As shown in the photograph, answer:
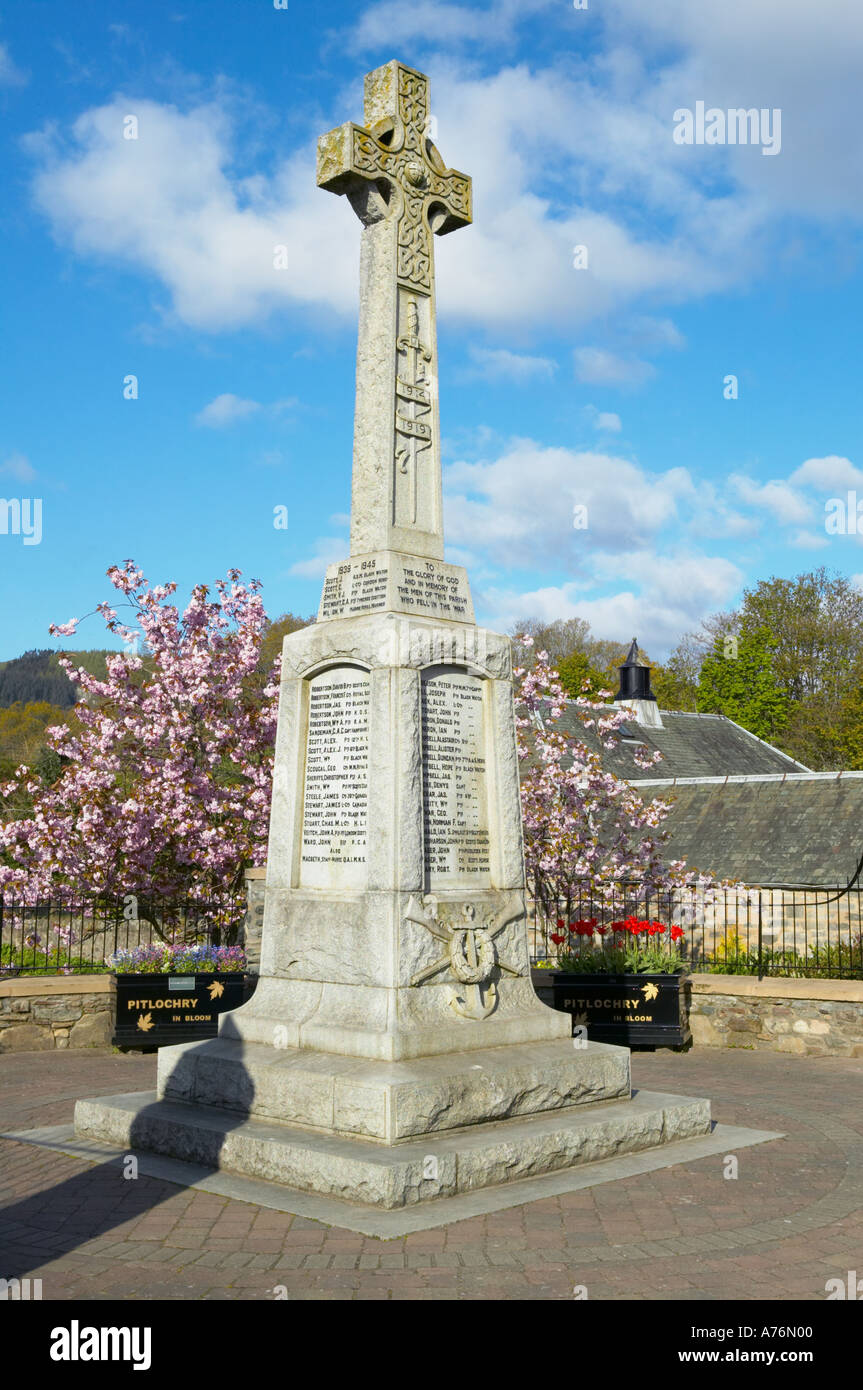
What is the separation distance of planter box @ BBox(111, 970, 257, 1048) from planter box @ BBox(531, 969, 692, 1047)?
3.29 meters

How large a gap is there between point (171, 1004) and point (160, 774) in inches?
141

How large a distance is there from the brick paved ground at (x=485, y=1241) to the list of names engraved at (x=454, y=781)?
86.7 inches

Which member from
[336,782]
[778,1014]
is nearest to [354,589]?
[336,782]

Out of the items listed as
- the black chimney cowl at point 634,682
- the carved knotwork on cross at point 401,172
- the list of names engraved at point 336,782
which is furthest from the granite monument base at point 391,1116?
the black chimney cowl at point 634,682

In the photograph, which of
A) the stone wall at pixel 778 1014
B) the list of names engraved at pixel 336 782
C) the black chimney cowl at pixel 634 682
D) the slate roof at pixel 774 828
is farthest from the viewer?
the black chimney cowl at pixel 634 682

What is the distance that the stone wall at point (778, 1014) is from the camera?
11.8m

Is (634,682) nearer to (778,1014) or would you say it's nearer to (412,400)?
(778,1014)

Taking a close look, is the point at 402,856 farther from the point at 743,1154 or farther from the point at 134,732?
the point at 134,732

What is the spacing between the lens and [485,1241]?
18.0 feet

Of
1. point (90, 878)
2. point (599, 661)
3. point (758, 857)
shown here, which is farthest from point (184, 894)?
point (599, 661)

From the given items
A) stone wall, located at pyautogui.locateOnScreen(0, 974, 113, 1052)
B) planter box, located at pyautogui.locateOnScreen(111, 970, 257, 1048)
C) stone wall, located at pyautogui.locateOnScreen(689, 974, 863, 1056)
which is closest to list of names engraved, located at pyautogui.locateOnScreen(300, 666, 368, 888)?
planter box, located at pyautogui.locateOnScreen(111, 970, 257, 1048)

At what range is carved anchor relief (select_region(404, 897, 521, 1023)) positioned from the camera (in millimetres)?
7199

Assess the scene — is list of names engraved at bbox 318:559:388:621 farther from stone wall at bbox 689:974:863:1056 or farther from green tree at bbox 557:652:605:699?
green tree at bbox 557:652:605:699

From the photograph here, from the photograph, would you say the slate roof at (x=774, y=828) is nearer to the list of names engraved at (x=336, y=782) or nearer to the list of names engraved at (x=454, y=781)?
the list of names engraved at (x=454, y=781)
